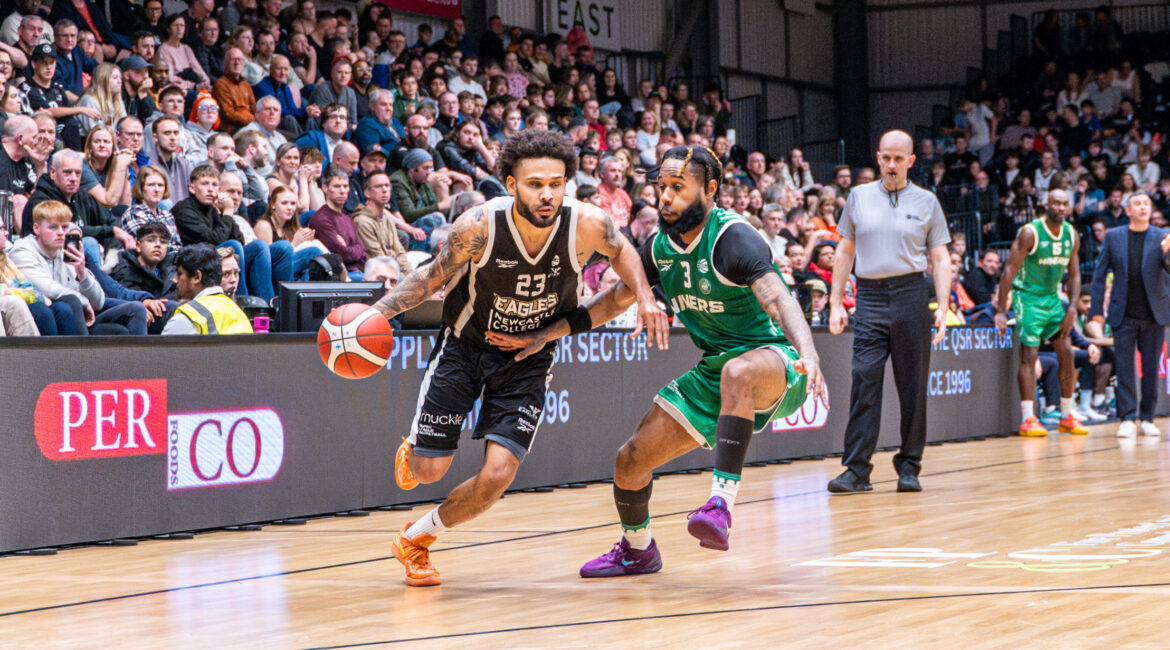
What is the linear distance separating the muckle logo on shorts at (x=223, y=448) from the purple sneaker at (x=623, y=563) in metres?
2.43

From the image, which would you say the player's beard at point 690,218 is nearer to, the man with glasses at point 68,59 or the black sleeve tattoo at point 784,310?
the black sleeve tattoo at point 784,310

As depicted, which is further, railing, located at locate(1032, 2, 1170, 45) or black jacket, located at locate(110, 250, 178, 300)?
railing, located at locate(1032, 2, 1170, 45)

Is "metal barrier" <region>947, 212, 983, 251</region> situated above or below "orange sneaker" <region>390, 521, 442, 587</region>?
above

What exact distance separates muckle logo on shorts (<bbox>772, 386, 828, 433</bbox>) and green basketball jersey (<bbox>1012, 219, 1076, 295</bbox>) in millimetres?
2769

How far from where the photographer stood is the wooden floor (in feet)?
13.4

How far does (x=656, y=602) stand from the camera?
185 inches

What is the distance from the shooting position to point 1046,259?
12.5 m

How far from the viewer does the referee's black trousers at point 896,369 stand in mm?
8383

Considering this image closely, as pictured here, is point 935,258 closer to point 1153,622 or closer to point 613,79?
point 1153,622

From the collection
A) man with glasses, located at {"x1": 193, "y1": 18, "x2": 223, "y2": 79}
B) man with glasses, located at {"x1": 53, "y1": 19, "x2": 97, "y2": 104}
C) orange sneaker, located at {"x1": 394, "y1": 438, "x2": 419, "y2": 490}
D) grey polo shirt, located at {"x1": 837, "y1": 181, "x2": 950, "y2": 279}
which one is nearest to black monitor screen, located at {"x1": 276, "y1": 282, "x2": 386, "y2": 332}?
orange sneaker, located at {"x1": 394, "y1": 438, "x2": 419, "y2": 490}

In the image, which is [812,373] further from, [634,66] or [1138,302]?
[634,66]

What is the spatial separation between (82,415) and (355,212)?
4621 mm

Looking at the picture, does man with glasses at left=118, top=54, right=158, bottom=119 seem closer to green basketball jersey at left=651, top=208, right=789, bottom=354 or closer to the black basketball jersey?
the black basketball jersey

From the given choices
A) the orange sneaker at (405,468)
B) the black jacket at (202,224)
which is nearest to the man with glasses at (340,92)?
the black jacket at (202,224)
